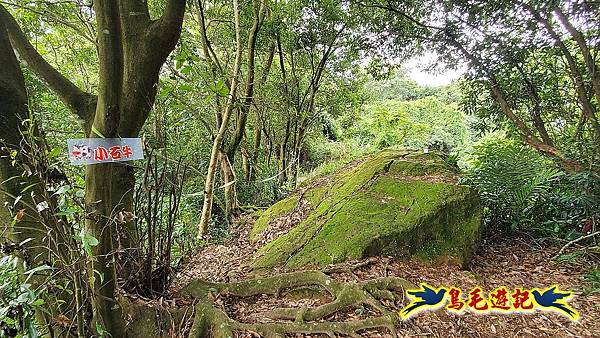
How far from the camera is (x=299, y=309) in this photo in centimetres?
276

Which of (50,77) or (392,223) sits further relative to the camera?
(392,223)

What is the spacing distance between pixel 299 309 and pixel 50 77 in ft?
8.45

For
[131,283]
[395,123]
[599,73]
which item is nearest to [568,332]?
[599,73]

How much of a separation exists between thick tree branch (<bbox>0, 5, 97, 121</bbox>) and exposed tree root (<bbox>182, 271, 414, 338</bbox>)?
1.69m

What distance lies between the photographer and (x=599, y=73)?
13.3 feet

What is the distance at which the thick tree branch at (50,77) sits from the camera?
2.52 metres

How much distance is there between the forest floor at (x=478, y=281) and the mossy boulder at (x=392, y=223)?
0.17 m

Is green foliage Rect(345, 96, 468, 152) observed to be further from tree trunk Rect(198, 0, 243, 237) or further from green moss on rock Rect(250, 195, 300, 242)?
tree trunk Rect(198, 0, 243, 237)

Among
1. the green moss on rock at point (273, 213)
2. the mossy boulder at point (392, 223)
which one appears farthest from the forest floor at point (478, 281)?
the green moss on rock at point (273, 213)

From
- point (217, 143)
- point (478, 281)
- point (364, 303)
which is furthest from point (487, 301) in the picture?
point (217, 143)

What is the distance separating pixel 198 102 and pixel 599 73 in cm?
564

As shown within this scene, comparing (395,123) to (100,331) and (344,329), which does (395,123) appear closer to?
(344,329)

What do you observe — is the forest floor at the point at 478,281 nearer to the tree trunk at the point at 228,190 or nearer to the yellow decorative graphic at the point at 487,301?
the yellow decorative graphic at the point at 487,301

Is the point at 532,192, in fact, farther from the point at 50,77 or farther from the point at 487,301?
the point at 50,77
